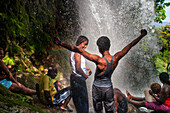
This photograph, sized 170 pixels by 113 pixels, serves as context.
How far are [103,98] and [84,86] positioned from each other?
58 cm

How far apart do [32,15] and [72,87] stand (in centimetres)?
270

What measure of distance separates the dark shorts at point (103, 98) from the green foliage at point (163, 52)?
3264mm

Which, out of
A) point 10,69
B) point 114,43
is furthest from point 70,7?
point 10,69

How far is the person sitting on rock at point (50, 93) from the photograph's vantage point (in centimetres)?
385

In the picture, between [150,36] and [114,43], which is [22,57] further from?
[150,36]

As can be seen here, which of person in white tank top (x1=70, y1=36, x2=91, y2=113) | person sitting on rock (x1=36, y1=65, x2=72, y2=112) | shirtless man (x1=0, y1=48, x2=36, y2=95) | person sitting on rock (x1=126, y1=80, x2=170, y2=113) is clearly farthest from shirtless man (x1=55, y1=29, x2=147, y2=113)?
shirtless man (x1=0, y1=48, x2=36, y2=95)

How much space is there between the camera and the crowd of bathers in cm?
379

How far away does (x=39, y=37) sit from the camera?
5.32 m

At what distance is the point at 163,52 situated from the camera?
6973 millimetres

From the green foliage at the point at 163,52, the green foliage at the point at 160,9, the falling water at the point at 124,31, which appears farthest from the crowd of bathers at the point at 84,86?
the green foliage at the point at 160,9

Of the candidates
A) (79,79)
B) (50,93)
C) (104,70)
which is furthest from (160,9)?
(50,93)

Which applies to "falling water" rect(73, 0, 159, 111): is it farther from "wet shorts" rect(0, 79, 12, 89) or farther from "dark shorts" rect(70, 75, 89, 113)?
"wet shorts" rect(0, 79, 12, 89)

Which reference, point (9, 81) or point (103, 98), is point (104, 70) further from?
point (9, 81)

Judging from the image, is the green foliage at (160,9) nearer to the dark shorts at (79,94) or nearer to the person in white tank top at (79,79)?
the person in white tank top at (79,79)
